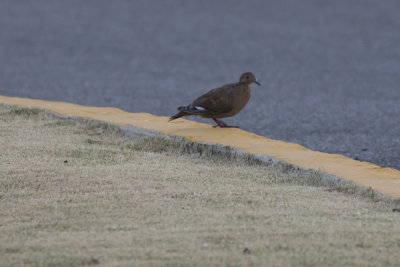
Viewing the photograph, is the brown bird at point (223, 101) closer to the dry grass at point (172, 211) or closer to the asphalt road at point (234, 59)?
the dry grass at point (172, 211)

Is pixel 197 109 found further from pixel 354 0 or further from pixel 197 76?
pixel 354 0

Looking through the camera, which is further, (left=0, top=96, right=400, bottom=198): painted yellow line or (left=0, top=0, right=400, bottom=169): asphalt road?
(left=0, top=0, right=400, bottom=169): asphalt road

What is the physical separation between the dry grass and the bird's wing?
1.75ft

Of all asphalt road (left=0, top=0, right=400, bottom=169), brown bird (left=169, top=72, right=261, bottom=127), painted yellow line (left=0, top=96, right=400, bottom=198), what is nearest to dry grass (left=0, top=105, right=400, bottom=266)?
painted yellow line (left=0, top=96, right=400, bottom=198)

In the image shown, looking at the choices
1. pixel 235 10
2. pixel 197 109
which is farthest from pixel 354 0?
pixel 197 109

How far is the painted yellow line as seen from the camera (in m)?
5.01

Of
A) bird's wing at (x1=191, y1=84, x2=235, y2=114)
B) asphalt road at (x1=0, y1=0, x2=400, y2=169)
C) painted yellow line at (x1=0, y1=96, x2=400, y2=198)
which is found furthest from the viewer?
asphalt road at (x1=0, y1=0, x2=400, y2=169)

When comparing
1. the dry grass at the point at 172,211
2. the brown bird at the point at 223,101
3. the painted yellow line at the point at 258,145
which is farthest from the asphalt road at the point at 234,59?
the dry grass at the point at 172,211

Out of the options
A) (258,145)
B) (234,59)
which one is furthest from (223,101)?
(234,59)

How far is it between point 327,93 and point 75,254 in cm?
756

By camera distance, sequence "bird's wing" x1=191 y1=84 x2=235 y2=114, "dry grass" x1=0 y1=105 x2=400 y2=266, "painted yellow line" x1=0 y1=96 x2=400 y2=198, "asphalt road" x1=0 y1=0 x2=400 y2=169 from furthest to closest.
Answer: "asphalt road" x1=0 y1=0 x2=400 y2=169
"bird's wing" x1=191 y1=84 x2=235 y2=114
"painted yellow line" x1=0 y1=96 x2=400 y2=198
"dry grass" x1=0 y1=105 x2=400 y2=266

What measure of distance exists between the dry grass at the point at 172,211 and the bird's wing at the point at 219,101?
0.53 m

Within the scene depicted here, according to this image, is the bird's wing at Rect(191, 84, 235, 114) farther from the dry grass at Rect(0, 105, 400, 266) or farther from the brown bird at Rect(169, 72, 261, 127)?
the dry grass at Rect(0, 105, 400, 266)

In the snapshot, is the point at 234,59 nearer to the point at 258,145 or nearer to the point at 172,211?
the point at 258,145
